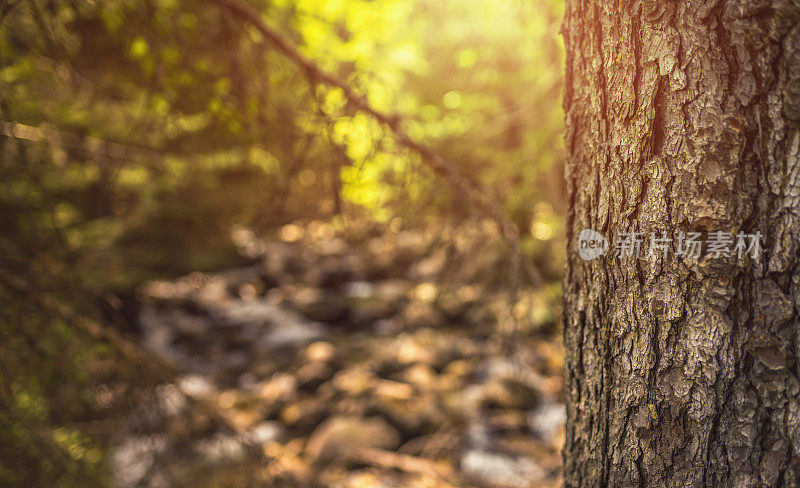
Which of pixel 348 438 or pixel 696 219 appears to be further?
pixel 348 438

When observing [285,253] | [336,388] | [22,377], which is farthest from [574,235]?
[285,253]

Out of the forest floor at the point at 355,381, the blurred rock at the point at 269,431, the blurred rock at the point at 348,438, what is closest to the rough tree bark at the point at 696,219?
the forest floor at the point at 355,381

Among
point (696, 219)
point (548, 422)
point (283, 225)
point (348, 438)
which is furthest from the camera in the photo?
point (548, 422)

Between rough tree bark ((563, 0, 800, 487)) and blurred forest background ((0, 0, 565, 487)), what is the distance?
4.59 ft

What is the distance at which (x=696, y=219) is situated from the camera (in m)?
0.86

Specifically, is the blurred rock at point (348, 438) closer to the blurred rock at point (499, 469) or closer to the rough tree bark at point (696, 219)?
the blurred rock at point (499, 469)

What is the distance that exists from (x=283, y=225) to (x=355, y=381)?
361 centimetres

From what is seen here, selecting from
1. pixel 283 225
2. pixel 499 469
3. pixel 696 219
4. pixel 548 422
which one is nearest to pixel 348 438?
pixel 499 469

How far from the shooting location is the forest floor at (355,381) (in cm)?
277

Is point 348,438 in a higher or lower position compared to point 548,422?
higher

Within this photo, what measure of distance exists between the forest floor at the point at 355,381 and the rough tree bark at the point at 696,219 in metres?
1.38

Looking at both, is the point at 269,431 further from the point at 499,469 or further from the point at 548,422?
the point at 548,422

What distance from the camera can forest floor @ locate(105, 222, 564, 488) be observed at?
9.10ft

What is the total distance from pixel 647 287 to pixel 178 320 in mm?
10432
